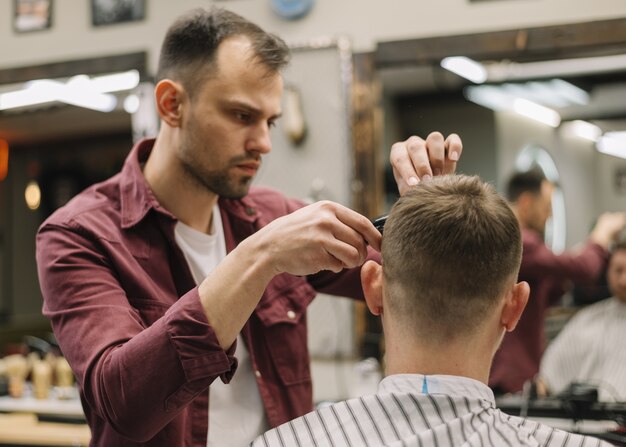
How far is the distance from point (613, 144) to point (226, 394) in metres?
5.69

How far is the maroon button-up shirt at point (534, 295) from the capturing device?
11.7 ft

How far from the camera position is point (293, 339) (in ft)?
5.87

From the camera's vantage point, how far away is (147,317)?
1535mm

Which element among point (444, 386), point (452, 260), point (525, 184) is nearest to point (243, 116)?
point (452, 260)

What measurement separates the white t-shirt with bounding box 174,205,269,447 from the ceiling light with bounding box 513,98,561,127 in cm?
581

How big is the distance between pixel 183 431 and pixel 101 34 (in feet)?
10.0

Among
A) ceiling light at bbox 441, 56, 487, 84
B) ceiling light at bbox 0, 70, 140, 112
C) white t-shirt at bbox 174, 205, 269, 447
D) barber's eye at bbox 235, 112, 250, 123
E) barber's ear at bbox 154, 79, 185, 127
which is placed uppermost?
ceiling light at bbox 441, 56, 487, 84

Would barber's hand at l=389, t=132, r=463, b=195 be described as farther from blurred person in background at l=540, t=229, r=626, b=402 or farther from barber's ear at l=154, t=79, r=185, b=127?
blurred person in background at l=540, t=229, r=626, b=402

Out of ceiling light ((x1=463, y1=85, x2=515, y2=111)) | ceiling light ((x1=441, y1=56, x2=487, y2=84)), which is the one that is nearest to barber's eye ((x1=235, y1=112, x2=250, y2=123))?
ceiling light ((x1=441, y1=56, x2=487, y2=84))

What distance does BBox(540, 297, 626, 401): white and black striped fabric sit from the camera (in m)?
3.34

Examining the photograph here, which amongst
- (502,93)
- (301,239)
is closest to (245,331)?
(301,239)

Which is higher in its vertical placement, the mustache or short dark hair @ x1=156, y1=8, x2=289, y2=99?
short dark hair @ x1=156, y1=8, x2=289, y2=99

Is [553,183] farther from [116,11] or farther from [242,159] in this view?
[242,159]

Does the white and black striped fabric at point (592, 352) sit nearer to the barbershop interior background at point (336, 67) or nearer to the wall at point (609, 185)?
the barbershop interior background at point (336, 67)
